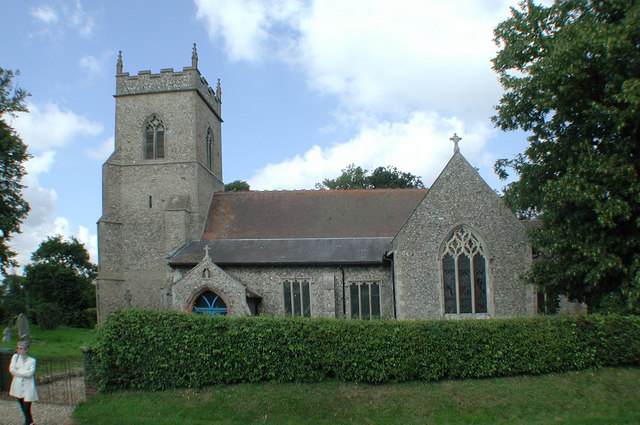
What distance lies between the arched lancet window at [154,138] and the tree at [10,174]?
532 cm

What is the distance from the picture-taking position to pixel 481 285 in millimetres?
17359

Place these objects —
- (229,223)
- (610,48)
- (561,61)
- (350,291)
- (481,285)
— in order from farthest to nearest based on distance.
A: (229,223) → (350,291) → (481,285) → (561,61) → (610,48)

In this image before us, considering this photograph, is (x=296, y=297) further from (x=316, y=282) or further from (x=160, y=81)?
(x=160, y=81)

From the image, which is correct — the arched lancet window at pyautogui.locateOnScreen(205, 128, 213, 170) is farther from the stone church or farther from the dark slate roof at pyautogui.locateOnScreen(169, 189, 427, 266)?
the dark slate roof at pyautogui.locateOnScreen(169, 189, 427, 266)

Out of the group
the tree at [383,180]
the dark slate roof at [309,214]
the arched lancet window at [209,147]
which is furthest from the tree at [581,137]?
the tree at [383,180]

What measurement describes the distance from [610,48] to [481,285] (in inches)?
352

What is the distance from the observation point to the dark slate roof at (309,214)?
886 inches

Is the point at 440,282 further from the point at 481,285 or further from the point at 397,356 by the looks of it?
the point at 397,356

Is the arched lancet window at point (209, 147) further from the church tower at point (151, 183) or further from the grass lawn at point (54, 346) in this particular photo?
the grass lawn at point (54, 346)

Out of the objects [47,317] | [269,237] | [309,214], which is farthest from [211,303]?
[47,317]

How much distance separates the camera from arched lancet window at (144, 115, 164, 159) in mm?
24203

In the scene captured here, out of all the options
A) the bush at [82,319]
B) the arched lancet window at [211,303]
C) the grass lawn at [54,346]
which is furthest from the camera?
the bush at [82,319]

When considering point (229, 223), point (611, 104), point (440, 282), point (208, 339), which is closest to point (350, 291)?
point (440, 282)

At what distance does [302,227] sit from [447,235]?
7606 millimetres
